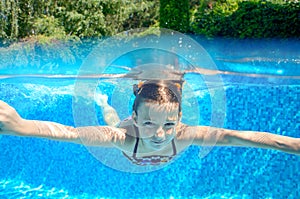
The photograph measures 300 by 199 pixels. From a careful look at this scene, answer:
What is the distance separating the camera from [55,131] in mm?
2557

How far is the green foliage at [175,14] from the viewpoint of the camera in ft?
35.3

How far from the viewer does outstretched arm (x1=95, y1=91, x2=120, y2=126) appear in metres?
3.80

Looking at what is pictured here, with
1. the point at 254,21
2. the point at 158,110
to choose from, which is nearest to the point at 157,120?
the point at 158,110

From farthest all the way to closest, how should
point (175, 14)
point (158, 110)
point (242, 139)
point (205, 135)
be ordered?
1. point (175, 14)
2. point (205, 135)
3. point (242, 139)
4. point (158, 110)

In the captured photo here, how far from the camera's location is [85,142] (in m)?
2.84

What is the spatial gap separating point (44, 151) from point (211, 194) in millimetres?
3045

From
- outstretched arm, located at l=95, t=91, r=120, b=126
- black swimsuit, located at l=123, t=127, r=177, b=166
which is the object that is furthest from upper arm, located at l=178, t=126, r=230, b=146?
outstretched arm, located at l=95, t=91, r=120, b=126

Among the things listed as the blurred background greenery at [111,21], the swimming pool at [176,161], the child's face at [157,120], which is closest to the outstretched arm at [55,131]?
the child's face at [157,120]

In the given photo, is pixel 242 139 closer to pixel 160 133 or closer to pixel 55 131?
pixel 160 133

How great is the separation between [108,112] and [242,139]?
157cm

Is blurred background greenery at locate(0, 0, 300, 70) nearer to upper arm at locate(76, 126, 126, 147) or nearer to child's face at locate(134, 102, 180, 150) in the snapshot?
upper arm at locate(76, 126, 126, 147)

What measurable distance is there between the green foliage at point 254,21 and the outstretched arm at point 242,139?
25.3ft

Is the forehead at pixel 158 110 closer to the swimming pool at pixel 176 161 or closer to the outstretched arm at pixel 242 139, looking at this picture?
the outstretched arm at pixel 242 139

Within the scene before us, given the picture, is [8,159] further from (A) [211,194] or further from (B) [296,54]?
(B) [296,54]
